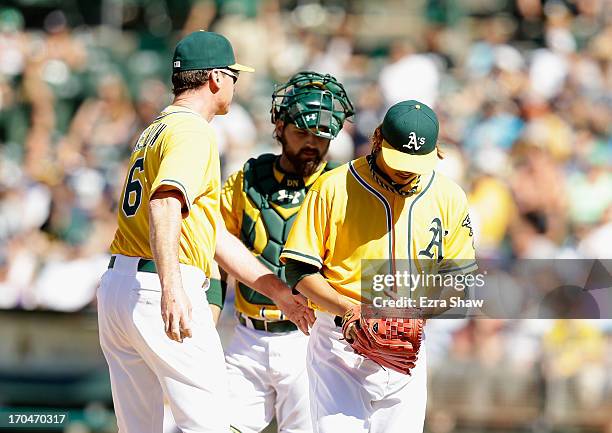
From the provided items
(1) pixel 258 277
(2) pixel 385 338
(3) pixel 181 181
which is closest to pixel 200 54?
(3) pixel 181 181

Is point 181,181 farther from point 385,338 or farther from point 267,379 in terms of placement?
point 267,379

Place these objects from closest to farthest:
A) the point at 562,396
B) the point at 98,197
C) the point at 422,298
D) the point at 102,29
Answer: the point at 422,298
the point at 562,396
the point at 98,197
the point at 102,29

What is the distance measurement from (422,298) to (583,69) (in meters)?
7.25

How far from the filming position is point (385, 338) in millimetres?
4434

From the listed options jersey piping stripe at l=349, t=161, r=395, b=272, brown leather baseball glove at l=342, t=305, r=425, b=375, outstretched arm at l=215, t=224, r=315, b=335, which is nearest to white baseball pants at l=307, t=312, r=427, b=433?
brown leather baseball glove at l=342, t=305, r=425, b=375

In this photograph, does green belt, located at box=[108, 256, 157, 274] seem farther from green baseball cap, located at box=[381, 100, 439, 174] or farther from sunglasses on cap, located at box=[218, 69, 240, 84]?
green baseball cap, located at box=[381, 100, 439, 174]

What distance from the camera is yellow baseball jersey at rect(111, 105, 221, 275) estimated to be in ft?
13.7

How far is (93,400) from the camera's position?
312 inches

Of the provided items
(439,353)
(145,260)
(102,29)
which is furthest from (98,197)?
(145,260)

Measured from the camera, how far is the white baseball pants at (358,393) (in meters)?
4.54

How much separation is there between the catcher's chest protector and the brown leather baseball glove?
1149 mm

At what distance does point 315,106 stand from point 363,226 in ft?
3.70

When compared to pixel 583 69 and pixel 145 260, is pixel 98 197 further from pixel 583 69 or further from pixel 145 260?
pixel 145 260

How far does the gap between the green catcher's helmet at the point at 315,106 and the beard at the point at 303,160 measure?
0.15 metres
